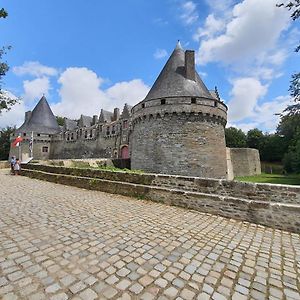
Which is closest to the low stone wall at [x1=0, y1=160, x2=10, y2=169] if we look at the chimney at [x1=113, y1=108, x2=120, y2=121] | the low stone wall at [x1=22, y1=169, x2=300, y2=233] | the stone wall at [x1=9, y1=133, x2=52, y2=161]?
the chimney at [x1=113, y1=108, x2=120, y2=121]

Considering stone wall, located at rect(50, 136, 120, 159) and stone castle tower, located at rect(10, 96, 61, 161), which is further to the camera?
stone castle tower, located at rect(10, 96, 61, 161)

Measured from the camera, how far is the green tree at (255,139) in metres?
44.2

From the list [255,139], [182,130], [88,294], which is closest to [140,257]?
[88,294]

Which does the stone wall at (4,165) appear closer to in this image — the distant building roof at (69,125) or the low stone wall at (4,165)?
the low stone wall at (4,165)

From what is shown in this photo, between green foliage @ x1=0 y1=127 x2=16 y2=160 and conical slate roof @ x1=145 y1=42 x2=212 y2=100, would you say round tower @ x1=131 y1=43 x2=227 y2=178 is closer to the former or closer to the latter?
conical slate roof @ x1=145 y1=42 x2=212 y2=100

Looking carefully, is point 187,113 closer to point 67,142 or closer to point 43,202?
point 43,202

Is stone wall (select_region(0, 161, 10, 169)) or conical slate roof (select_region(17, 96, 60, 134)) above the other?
conical slate roof (select_region(17, 96, 60, 134))

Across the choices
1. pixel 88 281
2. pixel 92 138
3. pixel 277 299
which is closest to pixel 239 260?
pixel 277 299

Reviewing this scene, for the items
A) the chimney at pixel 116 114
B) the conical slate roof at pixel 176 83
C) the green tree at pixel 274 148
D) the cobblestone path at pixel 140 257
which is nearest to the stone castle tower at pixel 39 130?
the chimney at pixel 116 114

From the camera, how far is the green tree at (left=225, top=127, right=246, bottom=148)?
4669 centimetres

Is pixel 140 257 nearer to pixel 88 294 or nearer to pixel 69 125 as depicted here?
pixel 88 294

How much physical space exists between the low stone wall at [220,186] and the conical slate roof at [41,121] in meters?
33.1

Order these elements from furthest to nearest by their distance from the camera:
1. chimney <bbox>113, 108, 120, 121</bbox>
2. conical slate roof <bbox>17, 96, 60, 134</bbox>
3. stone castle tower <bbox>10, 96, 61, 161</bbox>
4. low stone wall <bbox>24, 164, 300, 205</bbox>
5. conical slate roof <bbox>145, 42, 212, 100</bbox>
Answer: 1. conical slate roof <bbox>17, 96, 60, 134</bbox>
2. stone castle tower <bbox>10, 96, 61, 161</bbox>
3. chimney <bbox>113, 108, 120, 121</bbox>
4. conical slate roof <bbox>145, 42, 212, 100</bbox>
5. low stone wall <bbox>24, 164, 300, 205</bbox>

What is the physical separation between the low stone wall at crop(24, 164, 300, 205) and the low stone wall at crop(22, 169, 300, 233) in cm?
31
